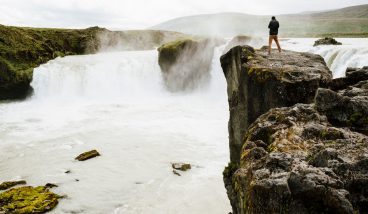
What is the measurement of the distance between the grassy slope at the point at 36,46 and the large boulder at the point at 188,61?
1705 cm

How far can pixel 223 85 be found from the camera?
143 feet

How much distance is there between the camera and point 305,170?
5.85m

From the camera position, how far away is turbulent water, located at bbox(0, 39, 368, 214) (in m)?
16.0

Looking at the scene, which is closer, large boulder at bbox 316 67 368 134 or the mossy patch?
large boulder at bbox 316 67 368 134

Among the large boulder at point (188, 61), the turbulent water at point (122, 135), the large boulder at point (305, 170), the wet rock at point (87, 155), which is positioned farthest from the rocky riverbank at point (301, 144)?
the large boulder at point (188, 61)

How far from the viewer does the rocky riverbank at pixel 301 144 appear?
555cm

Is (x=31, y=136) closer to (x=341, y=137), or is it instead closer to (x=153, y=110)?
(x=153, y=110)

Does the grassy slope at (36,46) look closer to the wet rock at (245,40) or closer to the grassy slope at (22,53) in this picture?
the grassy slope at (22,53)

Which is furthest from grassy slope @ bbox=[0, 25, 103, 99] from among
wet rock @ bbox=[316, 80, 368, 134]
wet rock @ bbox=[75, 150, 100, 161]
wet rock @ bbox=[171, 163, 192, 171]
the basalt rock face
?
wet rock @ bbox=[316, 80, 368, 134]

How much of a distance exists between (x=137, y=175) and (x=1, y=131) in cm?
1566

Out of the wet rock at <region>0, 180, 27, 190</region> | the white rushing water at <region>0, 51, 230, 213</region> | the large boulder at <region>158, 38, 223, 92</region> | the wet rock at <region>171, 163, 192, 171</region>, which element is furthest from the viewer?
the large boulder at <region>158, 38, 223, 92</region>

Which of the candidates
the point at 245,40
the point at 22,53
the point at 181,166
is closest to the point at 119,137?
the point at 181,166

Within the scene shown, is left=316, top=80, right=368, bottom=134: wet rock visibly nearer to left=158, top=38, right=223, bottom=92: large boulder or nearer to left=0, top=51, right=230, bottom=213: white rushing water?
left=0, top=51, right=230, bottom=213: white rushing water

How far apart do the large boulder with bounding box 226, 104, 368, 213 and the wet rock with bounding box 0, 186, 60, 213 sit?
33.2ft
